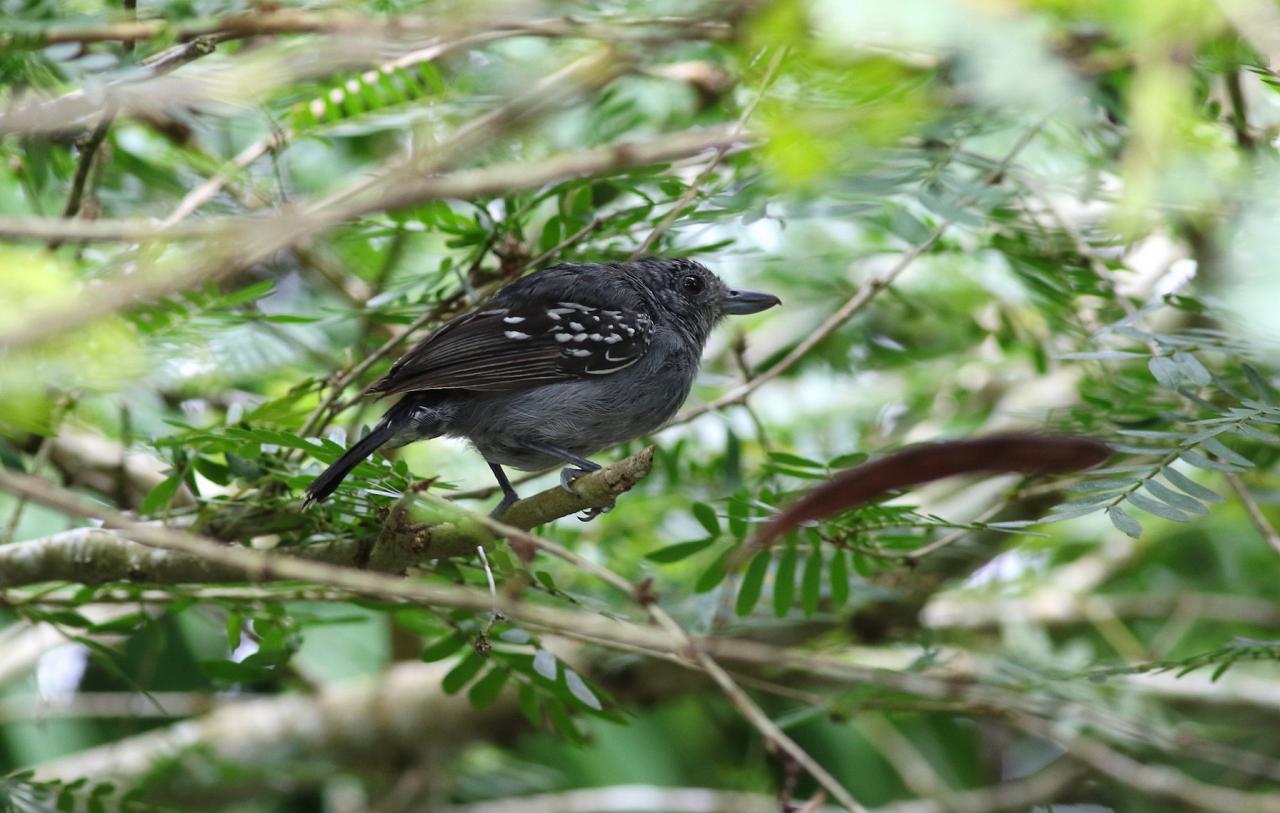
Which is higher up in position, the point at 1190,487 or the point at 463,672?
the point at 1190,487

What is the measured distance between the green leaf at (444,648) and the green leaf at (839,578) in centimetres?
98

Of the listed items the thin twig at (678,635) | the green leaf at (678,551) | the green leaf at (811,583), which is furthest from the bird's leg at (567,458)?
the thin twig at (678,635)

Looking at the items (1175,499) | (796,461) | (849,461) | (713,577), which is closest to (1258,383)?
(1175,499)

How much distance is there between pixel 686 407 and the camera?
17.2ft

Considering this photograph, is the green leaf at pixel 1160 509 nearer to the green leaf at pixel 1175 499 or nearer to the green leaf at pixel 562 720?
the green leaf at pixel 1175 499

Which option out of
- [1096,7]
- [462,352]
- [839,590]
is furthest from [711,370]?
[1096,7]

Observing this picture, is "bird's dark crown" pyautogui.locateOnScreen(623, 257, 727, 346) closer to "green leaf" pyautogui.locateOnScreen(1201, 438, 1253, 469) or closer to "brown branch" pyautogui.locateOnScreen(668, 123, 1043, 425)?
"brown branch" pyautogui.locateOnScreen(668, 123, 1043, 425)

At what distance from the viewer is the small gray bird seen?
3.71 m

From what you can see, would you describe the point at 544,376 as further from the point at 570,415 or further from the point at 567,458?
the point at 567,458

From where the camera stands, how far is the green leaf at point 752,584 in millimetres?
3160

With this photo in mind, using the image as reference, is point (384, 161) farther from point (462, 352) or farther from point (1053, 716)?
point (1053, 716)

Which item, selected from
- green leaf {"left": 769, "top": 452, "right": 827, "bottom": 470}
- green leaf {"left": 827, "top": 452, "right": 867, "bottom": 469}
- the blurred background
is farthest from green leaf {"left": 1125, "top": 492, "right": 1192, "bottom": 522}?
green leaf {"left": 769, "top": 452, "right": 827, "bottom": 470}

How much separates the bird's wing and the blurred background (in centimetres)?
10

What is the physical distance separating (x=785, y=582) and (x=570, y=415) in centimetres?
105
